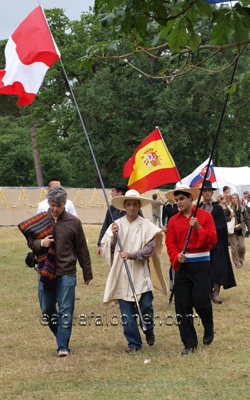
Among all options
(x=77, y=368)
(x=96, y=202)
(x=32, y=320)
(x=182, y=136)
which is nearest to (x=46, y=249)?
(x=77, y=368)

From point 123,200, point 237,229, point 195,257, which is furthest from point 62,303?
point 237,229

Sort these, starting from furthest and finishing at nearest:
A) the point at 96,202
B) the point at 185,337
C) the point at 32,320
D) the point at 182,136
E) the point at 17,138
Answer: the point at 17,138 < the point at 182,136 < the point at 96,202 < the point at 32,320 < the point at 185,337

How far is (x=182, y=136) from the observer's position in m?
49.2

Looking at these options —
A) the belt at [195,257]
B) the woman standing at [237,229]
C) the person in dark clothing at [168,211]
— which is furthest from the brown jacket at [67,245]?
the woman standing at [237,229]

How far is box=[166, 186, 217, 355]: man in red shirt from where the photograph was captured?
872cm

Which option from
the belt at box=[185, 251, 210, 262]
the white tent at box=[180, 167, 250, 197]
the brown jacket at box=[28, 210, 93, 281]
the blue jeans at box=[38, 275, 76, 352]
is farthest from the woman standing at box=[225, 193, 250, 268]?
the white tent at box=[180, 167, 250, 197]

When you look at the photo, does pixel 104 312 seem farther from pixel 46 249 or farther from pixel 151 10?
pixel 151 10

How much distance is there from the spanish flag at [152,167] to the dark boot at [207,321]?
14.8ft

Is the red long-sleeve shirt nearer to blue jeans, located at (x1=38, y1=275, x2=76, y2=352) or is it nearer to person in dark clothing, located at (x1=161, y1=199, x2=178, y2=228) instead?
blue jeans, located at (x1=38, y1=275, x2=76, y2=352)

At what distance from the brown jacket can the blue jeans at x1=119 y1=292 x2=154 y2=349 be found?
57 centimetres

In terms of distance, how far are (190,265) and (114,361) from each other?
1.27 meters

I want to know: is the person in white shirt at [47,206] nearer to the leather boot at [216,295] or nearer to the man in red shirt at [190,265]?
the leather boot at [216,295]

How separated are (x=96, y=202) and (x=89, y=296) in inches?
1133

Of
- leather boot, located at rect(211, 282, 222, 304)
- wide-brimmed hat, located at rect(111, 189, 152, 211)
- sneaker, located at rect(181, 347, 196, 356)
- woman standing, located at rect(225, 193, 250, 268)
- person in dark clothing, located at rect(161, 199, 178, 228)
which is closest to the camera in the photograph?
sneaker, located at rect(181, 347, 196, 356)
